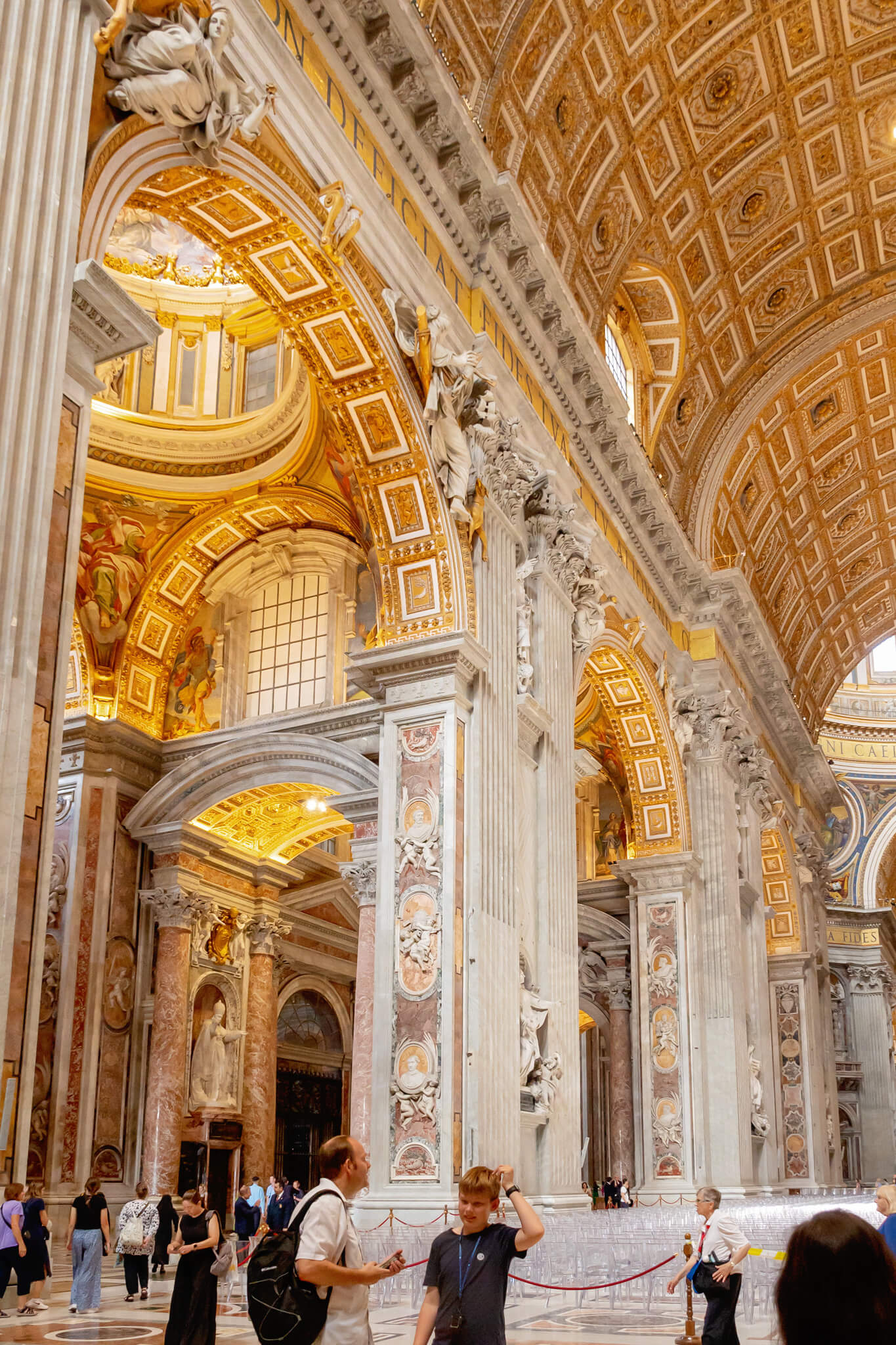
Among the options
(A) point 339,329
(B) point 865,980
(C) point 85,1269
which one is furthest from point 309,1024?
(B) point 865,980

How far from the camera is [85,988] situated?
14984mm

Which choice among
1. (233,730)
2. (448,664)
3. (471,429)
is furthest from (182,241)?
(448,664)

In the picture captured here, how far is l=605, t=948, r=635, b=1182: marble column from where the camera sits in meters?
19.9

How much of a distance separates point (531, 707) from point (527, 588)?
134 centimetres

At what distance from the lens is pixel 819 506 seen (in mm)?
27188

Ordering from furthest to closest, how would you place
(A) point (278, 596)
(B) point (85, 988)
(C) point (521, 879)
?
(A) point (278, 596)
(B) point (85, 988)
(C) point (521, 879)

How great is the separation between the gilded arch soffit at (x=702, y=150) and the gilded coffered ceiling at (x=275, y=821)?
6.78 m

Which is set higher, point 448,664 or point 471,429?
point 471,429

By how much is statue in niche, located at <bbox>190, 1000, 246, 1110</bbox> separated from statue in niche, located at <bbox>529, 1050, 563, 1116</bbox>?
557cm

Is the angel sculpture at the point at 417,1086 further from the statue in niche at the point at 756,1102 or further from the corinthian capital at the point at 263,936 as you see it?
the statue in niche at the point at 756,1102

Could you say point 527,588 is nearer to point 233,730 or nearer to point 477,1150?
point 233,730

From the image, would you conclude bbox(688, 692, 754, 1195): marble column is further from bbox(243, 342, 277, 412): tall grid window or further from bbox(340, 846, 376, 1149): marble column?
bbox(243, 342, 277, 412): tall grid window

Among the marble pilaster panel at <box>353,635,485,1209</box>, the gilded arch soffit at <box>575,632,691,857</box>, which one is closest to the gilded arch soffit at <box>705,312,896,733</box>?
the gilded arch soffit at <box>575,632,691,857</box>

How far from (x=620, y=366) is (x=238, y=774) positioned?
26.4 feet
